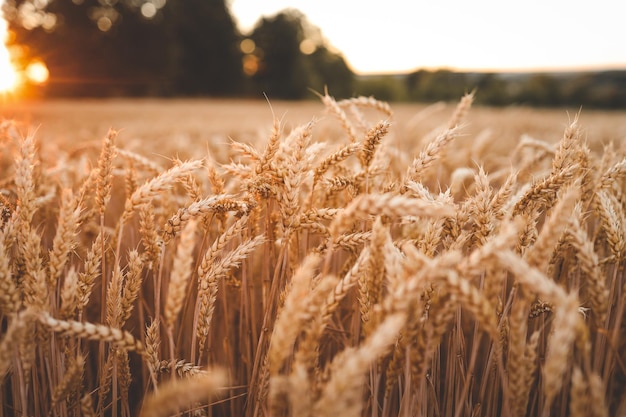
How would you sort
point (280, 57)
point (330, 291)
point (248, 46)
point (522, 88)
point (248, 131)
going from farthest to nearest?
1. point (248, 46)
2. point (280, 57)
3. point (522, 88)
4. point (248, 131)
5. point (330, 291)

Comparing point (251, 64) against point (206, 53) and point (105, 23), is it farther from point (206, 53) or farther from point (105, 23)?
point (105, 23)

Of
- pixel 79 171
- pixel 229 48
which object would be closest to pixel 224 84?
pixel 229 48

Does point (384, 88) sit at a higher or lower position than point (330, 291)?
higher

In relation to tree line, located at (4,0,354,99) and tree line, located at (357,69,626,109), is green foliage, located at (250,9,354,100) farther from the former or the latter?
tree line, located at (357,69,626,109)

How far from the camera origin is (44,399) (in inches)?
50.4

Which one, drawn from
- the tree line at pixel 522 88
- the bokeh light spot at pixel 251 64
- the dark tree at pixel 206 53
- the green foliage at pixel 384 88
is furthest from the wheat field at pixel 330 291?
the bokeh light spot at pixel 251 64

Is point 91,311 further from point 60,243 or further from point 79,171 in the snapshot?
point 60,243

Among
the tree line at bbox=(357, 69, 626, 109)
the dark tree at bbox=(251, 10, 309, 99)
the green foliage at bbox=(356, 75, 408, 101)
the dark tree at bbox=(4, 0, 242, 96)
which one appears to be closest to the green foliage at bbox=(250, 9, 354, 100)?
the dark tree at bbox=(251, 10, 309, 99)

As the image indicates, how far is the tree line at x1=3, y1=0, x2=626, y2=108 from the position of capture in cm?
3528

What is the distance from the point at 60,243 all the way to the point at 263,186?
0.51 metres

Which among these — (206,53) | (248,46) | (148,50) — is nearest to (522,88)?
(248,46)

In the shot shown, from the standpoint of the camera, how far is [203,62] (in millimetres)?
42156

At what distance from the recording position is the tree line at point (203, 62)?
35.3 metres

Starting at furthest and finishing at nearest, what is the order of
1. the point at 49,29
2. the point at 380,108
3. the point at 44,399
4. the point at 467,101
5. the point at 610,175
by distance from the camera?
the point at 49,29 < the point at 467,101 < the point at 380,108 < the point at 610,175 < the point at 44,399
